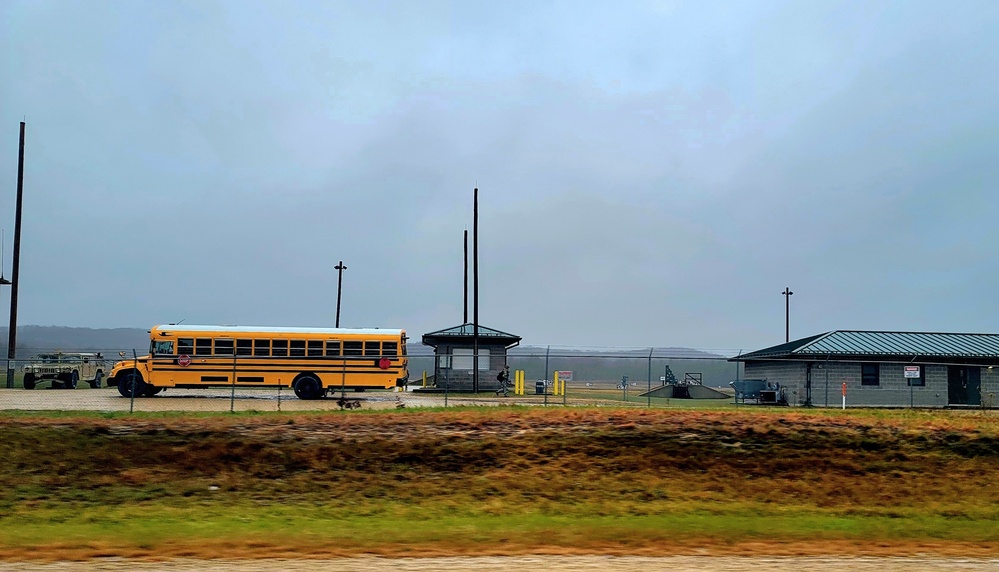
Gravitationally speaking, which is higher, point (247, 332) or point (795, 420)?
point (247, 332)

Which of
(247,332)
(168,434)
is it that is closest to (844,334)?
(247,332)

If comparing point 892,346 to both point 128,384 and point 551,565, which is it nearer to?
point 128,384

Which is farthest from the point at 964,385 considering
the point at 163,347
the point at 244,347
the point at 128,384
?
the point at 128,384

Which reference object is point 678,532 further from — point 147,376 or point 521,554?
point 147,376

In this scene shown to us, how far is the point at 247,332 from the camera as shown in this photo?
30.7m

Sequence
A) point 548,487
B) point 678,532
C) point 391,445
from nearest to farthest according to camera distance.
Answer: point 678,532 < point 548,487 < point 391,445

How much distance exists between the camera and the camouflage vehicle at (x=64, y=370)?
3719 cm

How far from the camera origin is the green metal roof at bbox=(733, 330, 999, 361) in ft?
126

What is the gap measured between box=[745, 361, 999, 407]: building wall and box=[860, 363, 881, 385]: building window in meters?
0.12

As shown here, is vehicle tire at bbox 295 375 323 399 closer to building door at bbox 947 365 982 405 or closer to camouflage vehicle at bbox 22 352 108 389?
camouflage vehicle at bbox 22 352 108 389

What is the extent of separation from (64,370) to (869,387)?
3600cm

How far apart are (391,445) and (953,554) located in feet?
33.4

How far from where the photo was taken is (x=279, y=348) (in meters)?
30.9

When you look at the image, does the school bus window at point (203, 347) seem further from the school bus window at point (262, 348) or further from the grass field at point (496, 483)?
the grass field at point (496, 483)
